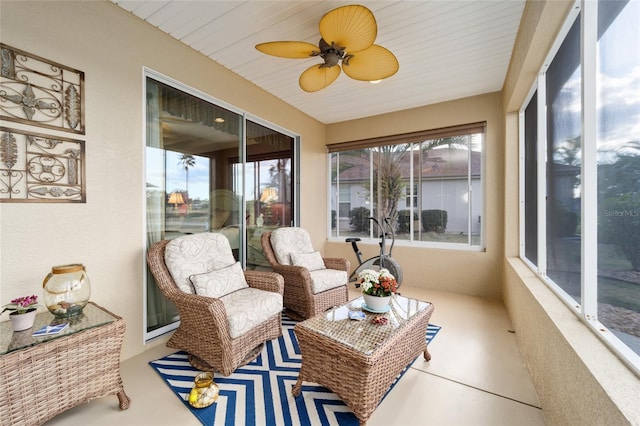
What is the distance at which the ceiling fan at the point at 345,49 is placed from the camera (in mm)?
1727

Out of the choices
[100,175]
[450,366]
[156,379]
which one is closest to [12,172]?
[100,175]

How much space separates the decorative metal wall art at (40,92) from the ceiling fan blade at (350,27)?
1.85 meters

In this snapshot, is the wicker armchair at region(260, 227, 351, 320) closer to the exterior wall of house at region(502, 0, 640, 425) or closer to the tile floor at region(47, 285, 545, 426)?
the tile floor at region(47, 285, 545, 426)

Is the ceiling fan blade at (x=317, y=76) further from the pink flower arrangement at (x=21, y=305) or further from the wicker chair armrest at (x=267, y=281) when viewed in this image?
the pink flower arrangement at (x=21, y=305)

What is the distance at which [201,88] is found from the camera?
285 centimetres

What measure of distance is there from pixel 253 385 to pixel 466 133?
160 inches

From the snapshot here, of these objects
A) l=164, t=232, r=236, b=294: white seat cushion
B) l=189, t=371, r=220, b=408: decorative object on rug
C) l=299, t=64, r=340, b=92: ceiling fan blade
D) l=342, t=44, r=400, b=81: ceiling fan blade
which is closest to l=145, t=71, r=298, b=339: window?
l=164, t=232, r=236, b=294: white seat cushion

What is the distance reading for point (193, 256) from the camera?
238 cm

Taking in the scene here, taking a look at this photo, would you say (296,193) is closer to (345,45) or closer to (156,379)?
(345,45)

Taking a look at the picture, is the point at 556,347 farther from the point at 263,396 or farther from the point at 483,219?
the point at 483,219

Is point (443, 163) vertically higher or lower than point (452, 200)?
higher

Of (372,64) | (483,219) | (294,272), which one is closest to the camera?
(372,64)

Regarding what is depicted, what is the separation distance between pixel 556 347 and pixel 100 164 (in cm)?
320

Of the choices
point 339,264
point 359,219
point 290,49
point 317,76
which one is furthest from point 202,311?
point 359,219
